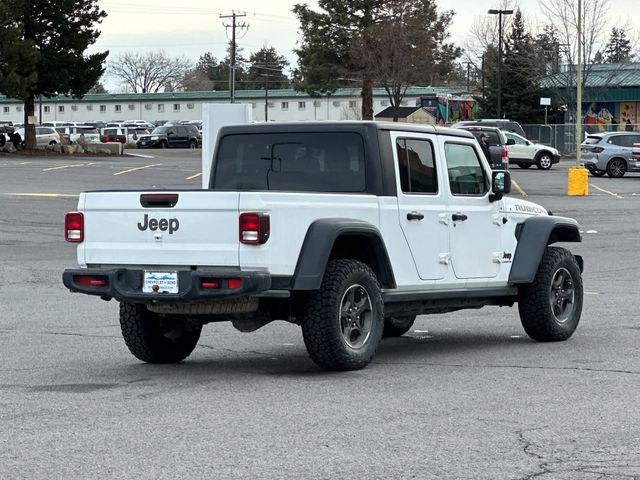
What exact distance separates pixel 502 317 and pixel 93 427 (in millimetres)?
7344

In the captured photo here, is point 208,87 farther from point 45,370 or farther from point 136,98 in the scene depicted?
point 45,370

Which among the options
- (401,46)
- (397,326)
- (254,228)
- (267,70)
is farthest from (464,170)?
(267,70)

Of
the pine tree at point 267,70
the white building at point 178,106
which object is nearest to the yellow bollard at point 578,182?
the white building at point 178,106

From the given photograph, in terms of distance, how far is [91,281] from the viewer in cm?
954

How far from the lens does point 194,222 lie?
915cm

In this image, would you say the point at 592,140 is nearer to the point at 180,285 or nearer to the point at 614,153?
the point at 614,153

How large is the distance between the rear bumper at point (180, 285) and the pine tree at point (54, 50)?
5462 centimetres

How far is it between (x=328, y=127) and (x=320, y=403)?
2.89 metres

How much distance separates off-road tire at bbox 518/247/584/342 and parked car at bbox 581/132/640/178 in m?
39.8

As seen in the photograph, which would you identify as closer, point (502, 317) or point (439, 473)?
point (439, 473)

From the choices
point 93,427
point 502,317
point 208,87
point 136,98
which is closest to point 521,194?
point 502,317

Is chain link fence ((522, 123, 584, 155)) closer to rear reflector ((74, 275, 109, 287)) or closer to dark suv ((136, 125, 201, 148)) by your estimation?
dark suv ((136, 125, 201, 148))

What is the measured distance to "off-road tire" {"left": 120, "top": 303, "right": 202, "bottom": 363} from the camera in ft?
33.6

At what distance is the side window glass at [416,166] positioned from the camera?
10383mm
